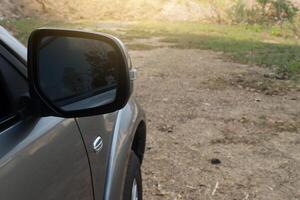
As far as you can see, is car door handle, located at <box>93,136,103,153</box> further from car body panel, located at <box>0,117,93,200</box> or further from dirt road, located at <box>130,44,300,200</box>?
dirt road, located at <box>130,44,300,200</box>

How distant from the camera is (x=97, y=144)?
2.05m

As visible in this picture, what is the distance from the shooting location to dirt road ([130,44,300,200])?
3.88 metres

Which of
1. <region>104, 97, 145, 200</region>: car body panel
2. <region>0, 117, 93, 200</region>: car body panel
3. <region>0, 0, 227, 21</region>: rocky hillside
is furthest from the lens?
<region>0, 0, 227, 21</region>: rocky hillside

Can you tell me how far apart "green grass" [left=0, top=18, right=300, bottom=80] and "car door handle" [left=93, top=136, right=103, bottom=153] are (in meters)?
6.62

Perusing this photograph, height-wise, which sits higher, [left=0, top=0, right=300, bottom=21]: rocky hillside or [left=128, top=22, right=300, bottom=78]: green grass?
[left=128, top=22, right=300, bottom=78]: green grass

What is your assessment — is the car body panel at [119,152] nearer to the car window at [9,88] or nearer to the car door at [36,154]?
the car door at [36,154]

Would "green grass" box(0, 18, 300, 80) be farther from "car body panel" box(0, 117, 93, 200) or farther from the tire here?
"car body panel" box(0, 117, 93, 200)

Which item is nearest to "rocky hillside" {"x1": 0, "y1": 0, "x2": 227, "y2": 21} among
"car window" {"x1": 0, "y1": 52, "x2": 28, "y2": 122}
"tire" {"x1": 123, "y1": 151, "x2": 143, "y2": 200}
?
"tire" {"x1": 123, "y1": 151, "x2": 143, "y2": 200}

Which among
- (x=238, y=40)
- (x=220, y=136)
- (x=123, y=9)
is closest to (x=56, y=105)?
(x=220, y=136)

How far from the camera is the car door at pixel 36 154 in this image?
141 centimetres

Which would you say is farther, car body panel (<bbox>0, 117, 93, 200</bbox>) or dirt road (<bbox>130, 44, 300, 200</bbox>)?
dirt road (<bbox>130, 44, 300, 200</bbox>)

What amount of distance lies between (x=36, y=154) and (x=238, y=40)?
12792mm

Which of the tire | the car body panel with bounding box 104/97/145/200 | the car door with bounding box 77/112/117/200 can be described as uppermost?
the car door with bounding box 77/112/117/200

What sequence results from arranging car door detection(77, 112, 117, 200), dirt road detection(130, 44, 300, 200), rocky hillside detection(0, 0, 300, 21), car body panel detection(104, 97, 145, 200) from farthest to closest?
1. rocky hillside detection(0, 0, 300, 21)
2. dirt road detection(130, 44, 300, 200)
3. car body panel detection(104, 97, 145, 200)
4. car door detection(77, 112, 117, 200)
